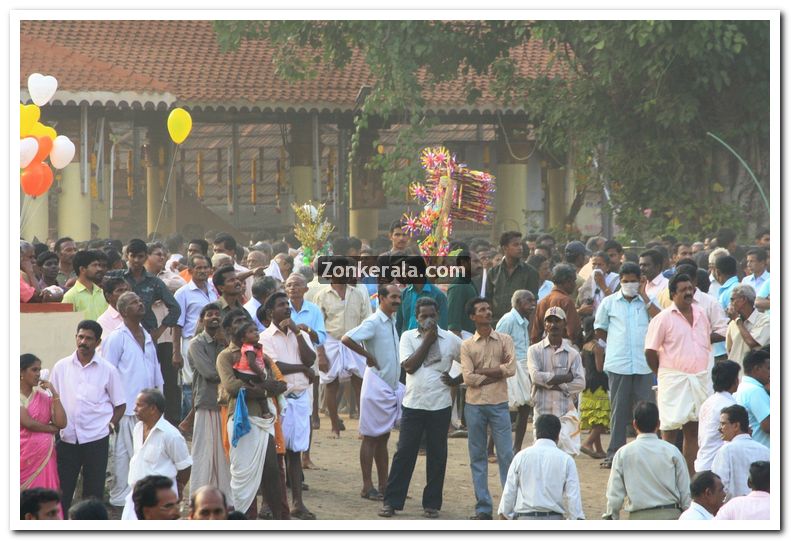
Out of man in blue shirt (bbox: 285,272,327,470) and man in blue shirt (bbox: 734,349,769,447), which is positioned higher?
man in blue shirt (bbox: 285,272,327,470)

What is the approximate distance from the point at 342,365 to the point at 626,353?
259cm

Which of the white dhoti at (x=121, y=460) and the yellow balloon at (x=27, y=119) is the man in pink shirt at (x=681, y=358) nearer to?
the white dhoti at (x=121, y=460)

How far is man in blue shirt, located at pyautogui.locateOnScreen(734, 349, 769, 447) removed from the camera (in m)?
8.30

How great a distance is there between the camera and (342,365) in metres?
11.7

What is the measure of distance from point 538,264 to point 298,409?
419 cm

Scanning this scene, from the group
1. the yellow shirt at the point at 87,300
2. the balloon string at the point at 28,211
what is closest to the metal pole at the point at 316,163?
the balloon string at the point at 28,211

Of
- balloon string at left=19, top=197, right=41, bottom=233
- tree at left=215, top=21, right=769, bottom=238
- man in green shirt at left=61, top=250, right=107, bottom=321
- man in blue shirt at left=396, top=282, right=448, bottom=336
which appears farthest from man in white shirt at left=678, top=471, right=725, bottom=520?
balloon string at left=19, top=197, right=41, bottom=233

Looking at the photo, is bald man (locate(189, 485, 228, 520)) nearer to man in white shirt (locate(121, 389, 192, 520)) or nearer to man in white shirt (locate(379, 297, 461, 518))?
man in white shirt (locate(121, 389, 192, 520))

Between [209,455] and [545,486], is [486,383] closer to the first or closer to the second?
[545,486]

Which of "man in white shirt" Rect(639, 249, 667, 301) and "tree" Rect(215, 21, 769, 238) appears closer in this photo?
"man in white shirt" Rect(639, 249, 667, 301)

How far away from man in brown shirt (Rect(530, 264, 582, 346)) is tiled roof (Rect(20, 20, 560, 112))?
38.0 feet

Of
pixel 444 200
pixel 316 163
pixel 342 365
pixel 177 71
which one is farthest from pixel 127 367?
pixel 177 71

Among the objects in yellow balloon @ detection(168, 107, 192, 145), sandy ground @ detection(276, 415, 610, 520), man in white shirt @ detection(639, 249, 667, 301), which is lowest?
sandy ground @ detection(276, 415, 610, 520)

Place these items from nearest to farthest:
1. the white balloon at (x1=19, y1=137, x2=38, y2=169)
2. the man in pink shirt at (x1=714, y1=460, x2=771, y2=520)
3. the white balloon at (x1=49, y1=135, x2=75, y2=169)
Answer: the man in pink shirt at (x1=714, y1=460, x2=771, y2=520), the white balloon at (x1=19, y1=137, x2=38, y2=169), the white balloon at (x1=49, y1=135, x2=75, y2=169)
